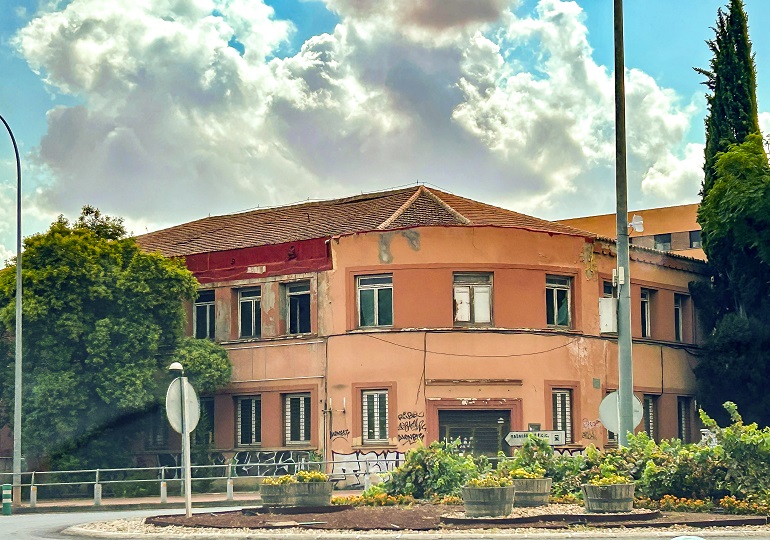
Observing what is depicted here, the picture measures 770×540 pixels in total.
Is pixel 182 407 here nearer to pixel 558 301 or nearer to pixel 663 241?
pixel 558 301

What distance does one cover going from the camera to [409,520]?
21.5 m

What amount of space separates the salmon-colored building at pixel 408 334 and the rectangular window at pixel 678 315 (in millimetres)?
2607

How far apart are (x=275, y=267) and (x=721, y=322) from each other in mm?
16211

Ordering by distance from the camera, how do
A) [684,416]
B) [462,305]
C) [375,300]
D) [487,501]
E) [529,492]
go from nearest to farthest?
[487,501] → [529,492] → [462,305] → [375,300] → [684,416]

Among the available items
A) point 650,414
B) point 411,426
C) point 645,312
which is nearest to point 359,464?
point 411,426

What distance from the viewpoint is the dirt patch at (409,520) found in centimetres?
2034

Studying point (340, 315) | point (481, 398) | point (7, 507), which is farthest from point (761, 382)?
point (7, 507)

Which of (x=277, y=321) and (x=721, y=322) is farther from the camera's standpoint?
(x=721, y=322)

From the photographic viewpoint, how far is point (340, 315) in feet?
134

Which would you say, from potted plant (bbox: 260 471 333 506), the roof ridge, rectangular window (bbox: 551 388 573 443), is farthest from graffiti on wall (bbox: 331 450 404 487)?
potted plant (bbox: 260 471 333 506)

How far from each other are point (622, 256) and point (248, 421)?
21.9m

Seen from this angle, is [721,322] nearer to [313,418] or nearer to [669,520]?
[313,418]

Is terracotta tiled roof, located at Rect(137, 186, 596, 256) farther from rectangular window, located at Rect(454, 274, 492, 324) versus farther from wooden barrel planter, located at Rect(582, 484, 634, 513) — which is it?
wooden barrel planter, located at Rect(582, 484, 634, 513)

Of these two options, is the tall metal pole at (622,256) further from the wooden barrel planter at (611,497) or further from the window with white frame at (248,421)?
the window with white frame at (248,421)
